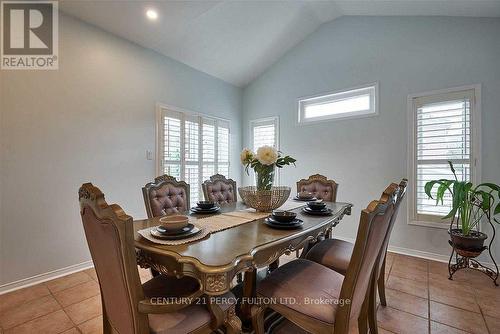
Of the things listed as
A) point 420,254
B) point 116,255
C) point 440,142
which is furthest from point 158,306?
point 440,142

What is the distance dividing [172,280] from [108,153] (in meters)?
2.14

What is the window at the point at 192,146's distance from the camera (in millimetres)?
3453

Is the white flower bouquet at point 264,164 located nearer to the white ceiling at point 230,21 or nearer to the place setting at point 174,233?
the place setting at point 174,233

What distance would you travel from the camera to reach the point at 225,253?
1.07m

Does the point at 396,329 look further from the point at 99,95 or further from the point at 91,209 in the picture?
the point at 99,95

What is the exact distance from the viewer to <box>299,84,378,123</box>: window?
3.45 m

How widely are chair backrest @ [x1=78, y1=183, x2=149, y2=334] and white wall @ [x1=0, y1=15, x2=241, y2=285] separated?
1.94 m

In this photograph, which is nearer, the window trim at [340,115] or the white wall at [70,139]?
the white wall at [70,139]

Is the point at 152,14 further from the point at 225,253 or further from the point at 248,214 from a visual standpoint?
the point at 225,253

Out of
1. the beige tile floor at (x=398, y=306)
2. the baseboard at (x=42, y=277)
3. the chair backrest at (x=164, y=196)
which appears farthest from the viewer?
the baseboard at (x=42, y=277)

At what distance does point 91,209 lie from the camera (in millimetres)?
958

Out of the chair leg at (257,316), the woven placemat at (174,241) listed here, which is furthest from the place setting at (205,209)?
the chair leg at (257,316)

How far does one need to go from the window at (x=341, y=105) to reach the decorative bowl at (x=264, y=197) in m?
2.28

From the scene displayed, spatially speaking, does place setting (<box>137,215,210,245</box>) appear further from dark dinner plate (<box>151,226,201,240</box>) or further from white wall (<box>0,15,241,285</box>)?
white wall (<box>0,15,241,285</box>)
